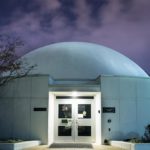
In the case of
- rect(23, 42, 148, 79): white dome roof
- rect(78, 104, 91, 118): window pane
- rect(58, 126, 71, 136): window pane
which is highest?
rect(23, 42, 148, 79): white dome roof

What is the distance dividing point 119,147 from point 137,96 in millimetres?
4162

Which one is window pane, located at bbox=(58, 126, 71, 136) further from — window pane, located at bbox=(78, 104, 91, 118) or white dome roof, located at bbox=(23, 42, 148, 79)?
→ white dome roof, located at bbox=(23, 42, 148, 79)

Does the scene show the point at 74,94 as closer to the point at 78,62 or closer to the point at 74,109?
the point at 74,109

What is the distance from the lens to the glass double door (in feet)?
71.5

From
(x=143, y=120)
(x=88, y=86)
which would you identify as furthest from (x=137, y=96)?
(x=88, y=86)

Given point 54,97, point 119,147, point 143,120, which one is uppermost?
point 54,97

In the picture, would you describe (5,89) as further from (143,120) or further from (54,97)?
(143,120)

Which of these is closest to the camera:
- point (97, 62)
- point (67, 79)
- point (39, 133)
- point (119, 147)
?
point (119, 147)

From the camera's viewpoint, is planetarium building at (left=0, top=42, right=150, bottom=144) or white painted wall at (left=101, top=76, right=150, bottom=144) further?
white painted wall at (left=101, top=76, right=150, bottom=144)

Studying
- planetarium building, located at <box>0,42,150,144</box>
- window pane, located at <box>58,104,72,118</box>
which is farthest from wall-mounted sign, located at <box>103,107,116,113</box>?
window pane, located at <box>58,104,72,118</box>

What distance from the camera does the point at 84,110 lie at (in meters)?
22.0

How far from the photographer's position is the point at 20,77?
21.8 m

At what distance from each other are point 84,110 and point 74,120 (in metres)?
0.85

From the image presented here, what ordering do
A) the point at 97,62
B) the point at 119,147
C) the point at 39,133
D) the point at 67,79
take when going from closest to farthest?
the point at 119,147
the point at 39,133
the point at 67,79
the point at 97,62
